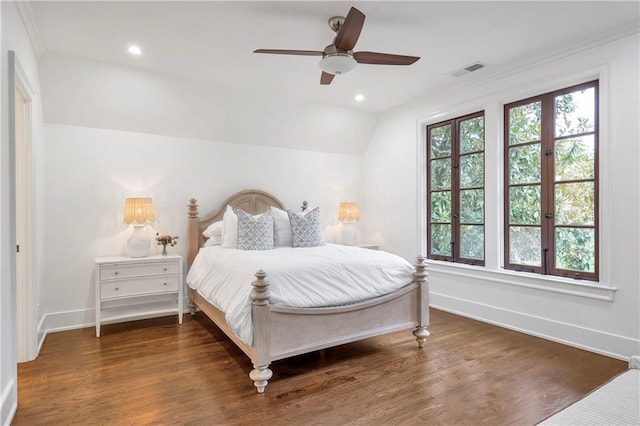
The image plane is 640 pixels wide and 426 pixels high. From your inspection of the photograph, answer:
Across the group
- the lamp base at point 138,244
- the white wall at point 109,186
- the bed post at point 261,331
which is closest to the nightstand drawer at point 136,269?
the lamp base at point 138,244

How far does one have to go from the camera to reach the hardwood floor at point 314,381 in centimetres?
214

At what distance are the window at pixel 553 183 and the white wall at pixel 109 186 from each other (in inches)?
121

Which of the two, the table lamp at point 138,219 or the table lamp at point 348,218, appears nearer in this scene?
the table lamp at point 138,219

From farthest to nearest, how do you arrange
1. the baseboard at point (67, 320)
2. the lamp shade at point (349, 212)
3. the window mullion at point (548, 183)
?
the lamp shade at point (349, 212)
the baseboard at point (67, 320)
the window mullion at point (548, 183)

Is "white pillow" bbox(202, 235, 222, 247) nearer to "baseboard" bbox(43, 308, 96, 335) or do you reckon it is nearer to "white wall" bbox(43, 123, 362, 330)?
"white wall" bbox(43, 123, 362, 330)

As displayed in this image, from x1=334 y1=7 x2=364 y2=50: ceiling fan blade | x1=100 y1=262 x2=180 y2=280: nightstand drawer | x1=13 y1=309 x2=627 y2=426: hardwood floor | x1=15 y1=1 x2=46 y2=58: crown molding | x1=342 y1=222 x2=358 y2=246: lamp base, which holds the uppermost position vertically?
x1=15 y1=1 x2=46 y2=58: crown molding

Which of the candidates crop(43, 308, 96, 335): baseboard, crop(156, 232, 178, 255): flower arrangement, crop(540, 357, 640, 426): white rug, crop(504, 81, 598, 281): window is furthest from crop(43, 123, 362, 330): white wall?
crop(540, 357, 640, 426): white rug

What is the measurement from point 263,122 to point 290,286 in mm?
2798

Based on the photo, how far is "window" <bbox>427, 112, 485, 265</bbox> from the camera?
13.9ft

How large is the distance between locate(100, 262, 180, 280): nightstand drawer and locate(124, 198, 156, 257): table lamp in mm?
195

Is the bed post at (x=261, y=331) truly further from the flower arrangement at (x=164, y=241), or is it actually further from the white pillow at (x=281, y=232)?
the flower arrangement at (x=164, y=241)

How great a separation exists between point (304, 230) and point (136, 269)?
184cm

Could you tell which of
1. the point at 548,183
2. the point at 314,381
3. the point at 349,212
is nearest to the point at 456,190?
the point at 548,183

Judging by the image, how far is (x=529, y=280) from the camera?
3584 millimetres
